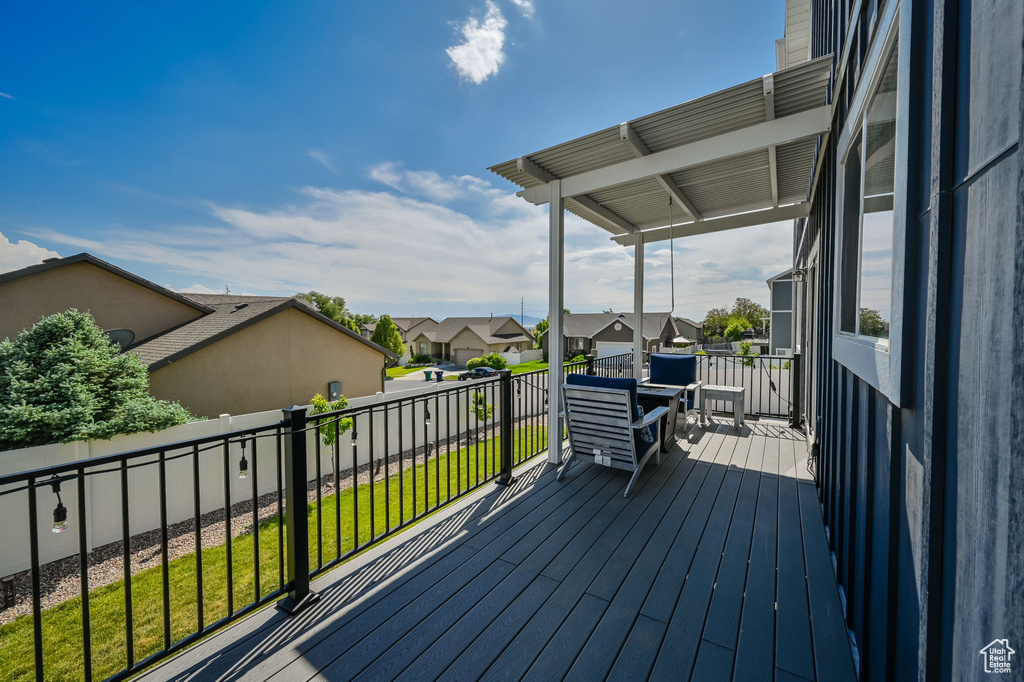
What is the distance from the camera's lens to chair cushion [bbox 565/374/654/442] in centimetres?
335

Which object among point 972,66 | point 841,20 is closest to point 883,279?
point 972,66

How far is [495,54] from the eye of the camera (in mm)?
7246

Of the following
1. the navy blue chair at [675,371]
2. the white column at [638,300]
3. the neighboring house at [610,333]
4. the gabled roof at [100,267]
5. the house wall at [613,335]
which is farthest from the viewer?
the house wall at [613,335]

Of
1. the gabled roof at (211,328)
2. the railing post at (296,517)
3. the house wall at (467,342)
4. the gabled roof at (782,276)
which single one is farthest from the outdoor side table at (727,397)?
the house wall at (467,342)

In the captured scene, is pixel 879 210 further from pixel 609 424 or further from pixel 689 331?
pixel 689 331

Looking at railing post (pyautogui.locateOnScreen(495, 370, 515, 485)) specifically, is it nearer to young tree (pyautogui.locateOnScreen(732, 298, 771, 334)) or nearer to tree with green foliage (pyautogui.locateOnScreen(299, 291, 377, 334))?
tree with green foliage (pyautogui.locateOnScreen(299, 291, 377, 334))

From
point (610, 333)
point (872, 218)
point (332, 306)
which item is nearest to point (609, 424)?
point (872, 218)

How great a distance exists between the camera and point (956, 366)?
75 centimetres

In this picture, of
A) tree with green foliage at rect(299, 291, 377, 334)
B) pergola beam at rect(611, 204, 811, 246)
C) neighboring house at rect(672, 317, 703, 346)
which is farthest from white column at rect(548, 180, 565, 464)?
neighboring house at rect(672, 317, 703, 346)

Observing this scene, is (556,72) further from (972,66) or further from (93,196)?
(93,196)

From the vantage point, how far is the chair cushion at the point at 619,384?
3.35m

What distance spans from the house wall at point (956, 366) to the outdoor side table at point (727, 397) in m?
4.38

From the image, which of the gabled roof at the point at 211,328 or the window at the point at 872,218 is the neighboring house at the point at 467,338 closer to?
the gabled roof at the point at 211,328

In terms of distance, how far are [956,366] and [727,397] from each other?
5202 millimetres
